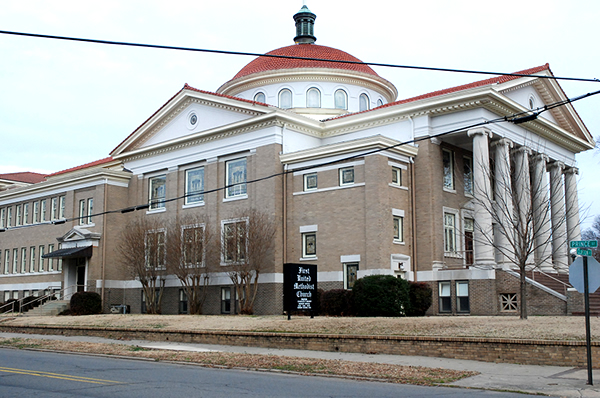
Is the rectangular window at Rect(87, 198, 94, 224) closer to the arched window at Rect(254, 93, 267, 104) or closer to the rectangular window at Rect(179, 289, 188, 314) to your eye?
the rectangular window at Rect(179, 289, 188, 314)

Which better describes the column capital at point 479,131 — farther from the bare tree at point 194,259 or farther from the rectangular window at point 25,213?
the rectangular window at point 25,213

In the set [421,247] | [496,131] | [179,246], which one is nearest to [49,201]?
[179,246]

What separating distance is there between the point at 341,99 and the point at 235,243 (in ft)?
51.5

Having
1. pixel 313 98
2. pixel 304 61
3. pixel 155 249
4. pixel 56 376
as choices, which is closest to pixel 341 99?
pixel 313 98

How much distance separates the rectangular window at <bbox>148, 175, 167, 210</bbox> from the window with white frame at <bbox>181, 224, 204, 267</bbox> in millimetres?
5341

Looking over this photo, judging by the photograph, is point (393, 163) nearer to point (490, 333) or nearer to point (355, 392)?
point (490, 333)

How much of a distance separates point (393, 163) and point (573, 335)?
1774cm

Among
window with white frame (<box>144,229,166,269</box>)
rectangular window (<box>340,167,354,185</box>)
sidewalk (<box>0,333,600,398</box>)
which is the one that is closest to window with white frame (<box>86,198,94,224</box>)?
window with white frame (<box>144,229,166,269</box>)

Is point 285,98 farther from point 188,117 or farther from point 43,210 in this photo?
point 43,210

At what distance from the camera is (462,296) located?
32.8 metres

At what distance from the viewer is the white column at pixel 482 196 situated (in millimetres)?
33000

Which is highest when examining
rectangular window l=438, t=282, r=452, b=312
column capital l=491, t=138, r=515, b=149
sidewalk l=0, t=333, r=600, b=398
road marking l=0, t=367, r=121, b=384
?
column capital l=491, t=138, r=515, b=149

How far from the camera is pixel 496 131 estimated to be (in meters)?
35.3

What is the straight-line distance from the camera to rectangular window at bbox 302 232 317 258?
35.8 meters
